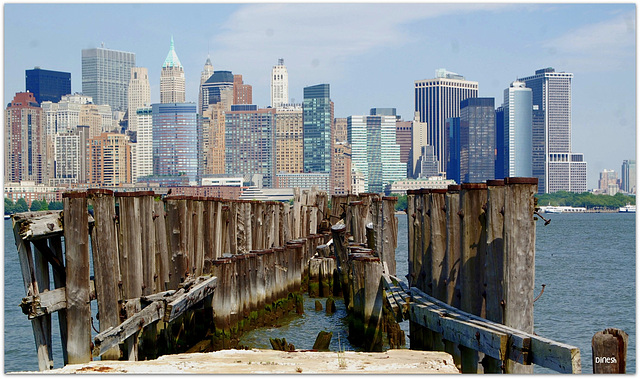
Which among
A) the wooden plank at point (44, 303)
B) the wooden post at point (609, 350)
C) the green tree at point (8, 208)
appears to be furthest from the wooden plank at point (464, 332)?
the green tree at point (8, 208)

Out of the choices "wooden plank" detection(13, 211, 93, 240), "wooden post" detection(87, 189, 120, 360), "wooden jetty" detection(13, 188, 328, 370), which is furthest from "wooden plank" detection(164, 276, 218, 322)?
"wooden plank" detection(13, 211, 93, 240)

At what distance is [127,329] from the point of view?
453 inches

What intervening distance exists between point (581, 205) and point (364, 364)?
7274 inches

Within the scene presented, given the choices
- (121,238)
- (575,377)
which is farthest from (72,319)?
(575,377)

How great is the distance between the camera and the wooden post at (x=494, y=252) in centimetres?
977

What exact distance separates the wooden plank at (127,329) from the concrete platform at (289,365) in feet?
2.89

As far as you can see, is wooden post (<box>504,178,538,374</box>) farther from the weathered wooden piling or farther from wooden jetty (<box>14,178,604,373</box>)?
the weathered wooden piling

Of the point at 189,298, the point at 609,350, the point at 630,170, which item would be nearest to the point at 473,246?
the point at 609,350

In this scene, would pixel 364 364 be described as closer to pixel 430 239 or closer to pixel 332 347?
pixel 430 239

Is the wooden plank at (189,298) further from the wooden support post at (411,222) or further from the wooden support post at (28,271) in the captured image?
the wooden support post at (411,222)

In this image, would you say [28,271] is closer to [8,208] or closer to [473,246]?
[473,246]

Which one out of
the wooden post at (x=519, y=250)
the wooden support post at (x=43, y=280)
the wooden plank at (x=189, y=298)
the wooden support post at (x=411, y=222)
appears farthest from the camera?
the wooden support post at (x=411, y=222)

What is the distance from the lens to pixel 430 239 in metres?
12.8

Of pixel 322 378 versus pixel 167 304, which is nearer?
pixel 322 378
